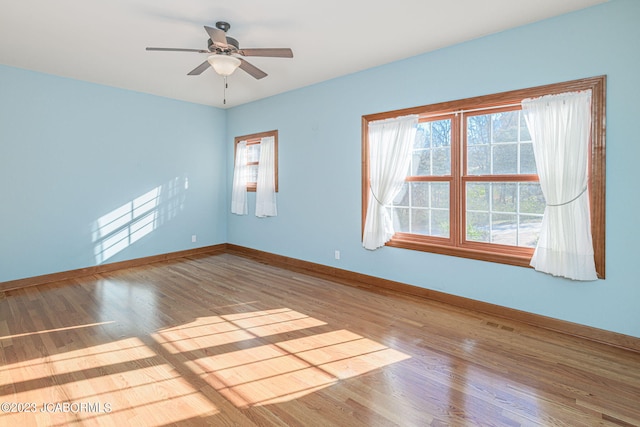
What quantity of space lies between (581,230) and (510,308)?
98 cm

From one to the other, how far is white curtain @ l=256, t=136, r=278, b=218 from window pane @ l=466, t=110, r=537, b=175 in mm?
3211

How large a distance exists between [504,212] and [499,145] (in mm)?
687

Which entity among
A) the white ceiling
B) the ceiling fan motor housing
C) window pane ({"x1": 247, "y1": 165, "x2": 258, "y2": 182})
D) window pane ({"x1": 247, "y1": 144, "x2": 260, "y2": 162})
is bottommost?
window pane ({"x1": 247, "y1": 165, "x2": 258, "y2": 182})

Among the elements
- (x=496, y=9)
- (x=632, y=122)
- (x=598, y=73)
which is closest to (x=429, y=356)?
(x=632, y=122)

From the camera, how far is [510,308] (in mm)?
3266

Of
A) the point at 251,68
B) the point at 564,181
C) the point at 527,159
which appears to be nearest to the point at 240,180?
the point at 251,68

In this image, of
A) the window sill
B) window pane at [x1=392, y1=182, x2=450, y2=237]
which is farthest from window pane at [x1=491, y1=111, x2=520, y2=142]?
the window sill

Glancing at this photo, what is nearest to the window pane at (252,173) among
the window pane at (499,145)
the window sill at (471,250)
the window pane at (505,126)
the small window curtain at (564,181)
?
the window sill at (471,250)

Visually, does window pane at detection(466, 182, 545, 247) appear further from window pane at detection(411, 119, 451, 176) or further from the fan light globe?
the fan light globe

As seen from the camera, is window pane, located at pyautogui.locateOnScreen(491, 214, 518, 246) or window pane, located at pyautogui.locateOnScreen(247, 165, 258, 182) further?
window pane, located at pyautogui.locateOnScreen(247, 165, 258, 182)

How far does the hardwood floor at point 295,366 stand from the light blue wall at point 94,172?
108 cm

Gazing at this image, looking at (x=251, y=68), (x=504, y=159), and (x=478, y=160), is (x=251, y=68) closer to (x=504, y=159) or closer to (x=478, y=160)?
(x=478, y=160)

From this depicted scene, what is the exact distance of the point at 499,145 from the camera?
11.0 ft

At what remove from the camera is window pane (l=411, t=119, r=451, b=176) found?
3727 mm
